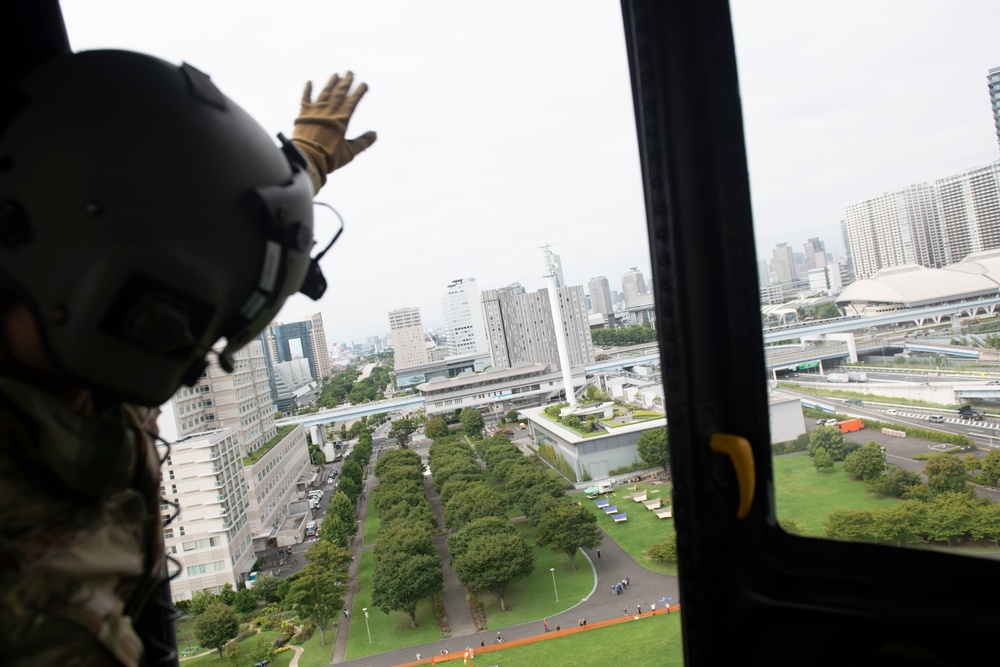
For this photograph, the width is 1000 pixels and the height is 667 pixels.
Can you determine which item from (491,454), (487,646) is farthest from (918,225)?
(491,454)

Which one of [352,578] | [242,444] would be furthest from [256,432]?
[352,578]

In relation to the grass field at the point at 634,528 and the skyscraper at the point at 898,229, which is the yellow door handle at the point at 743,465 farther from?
the grass field at the point at 634,528

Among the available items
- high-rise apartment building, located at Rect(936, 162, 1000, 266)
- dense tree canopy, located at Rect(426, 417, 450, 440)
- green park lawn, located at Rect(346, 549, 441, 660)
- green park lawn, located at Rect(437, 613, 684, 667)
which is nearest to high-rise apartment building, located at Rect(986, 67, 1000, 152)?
high-rise apartment building, located at Rect(936, 162, 1000, 266)

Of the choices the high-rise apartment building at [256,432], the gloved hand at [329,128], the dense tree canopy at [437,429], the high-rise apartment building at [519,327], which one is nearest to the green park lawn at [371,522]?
the high-rise apartment building at [256,432]

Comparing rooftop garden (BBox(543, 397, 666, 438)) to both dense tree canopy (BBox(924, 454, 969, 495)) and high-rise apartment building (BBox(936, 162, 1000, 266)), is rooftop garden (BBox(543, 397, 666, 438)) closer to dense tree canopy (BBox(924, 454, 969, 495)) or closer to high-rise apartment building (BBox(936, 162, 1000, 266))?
dense tree canopy (BBox(924, 454, 969, 495))

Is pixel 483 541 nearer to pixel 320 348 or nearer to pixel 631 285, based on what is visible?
pixel 320 348

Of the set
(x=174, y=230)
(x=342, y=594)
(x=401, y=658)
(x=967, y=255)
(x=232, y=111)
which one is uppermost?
(x=232, y=111)

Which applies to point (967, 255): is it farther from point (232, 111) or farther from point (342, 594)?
point (342, 594)
